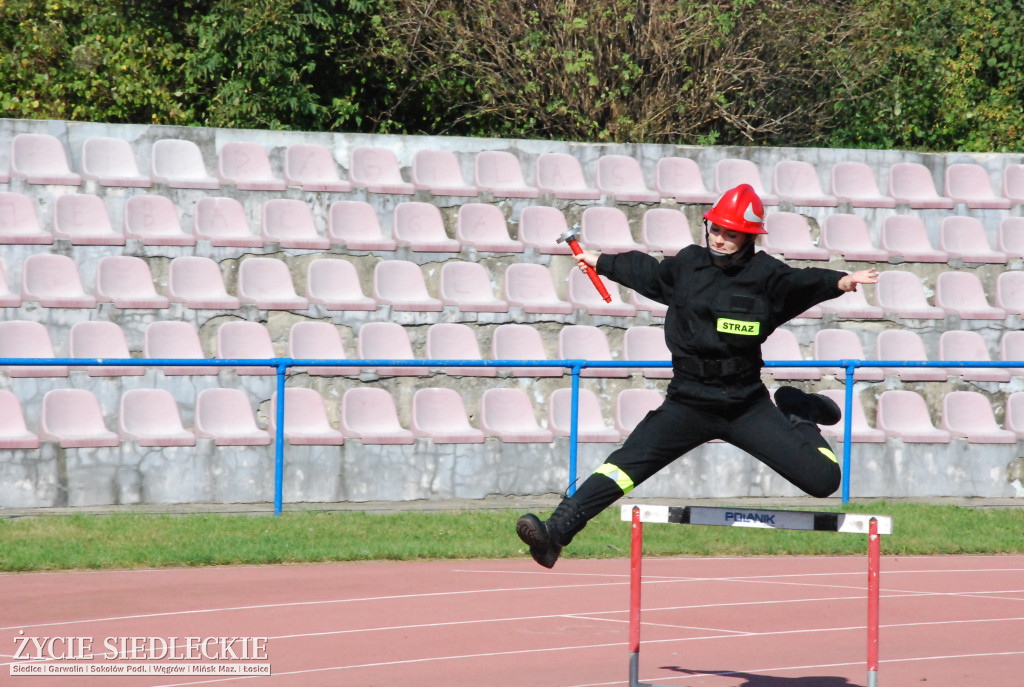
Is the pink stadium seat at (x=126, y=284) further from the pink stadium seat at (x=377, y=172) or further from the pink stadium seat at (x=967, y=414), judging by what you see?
the pink stadium seat at (x=967, y=414)

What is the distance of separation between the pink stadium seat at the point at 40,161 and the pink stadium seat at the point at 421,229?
332 cm

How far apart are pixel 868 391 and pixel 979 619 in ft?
22.4

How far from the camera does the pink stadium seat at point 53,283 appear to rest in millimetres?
13445

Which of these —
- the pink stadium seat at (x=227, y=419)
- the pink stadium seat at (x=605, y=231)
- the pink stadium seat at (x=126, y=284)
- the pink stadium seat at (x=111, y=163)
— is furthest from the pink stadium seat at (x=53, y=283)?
the pink stadium seat at (x=605, y=231)

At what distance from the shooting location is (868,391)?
49.9 feet

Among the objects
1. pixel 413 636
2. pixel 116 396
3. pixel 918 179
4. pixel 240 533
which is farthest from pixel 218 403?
pixel 918 179

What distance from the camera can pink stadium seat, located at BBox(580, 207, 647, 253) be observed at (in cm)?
1545

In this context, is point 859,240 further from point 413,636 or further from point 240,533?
point 413,636

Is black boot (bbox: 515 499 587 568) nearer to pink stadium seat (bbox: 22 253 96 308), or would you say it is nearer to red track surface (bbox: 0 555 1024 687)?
red track surface (bbox: 0 555 1024 687)

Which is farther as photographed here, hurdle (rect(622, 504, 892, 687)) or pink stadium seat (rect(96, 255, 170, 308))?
pink stadium seat (rect(96, 255, 170, 308))

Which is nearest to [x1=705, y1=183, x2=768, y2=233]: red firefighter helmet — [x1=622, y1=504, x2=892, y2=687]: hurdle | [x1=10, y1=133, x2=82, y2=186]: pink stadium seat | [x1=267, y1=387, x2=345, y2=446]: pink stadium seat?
[x1=622, y1=504, x2=892, y2=687]: hurdle

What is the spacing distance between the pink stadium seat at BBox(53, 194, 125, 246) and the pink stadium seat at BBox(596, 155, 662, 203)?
5.41m

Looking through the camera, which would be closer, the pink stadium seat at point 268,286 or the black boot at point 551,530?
the black boot at point 551,530

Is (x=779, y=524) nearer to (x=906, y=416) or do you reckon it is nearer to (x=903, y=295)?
(x=906, y=416)
